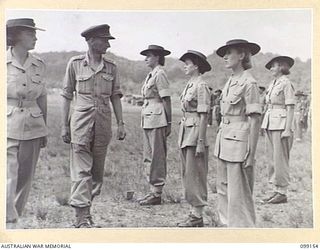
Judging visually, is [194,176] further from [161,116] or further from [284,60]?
[284,60]

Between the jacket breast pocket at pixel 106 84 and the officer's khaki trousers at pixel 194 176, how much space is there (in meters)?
0.51

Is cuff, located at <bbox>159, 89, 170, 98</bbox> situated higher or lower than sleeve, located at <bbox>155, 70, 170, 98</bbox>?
lower

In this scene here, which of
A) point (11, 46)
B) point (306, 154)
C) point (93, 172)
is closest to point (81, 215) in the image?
point (93, 172)

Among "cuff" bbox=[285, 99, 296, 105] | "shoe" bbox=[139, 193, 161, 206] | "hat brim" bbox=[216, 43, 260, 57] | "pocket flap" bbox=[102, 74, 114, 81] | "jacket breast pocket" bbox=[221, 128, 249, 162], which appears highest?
"hat brim" bbox=[216, 43, 260, 57]

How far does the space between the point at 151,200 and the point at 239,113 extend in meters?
0.67

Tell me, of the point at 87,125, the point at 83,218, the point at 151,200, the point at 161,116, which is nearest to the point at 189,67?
the point at 161,116

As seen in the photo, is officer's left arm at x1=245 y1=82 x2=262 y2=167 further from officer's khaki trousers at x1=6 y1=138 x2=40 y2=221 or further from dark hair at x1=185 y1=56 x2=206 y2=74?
officer's khaki trousers at x1=6 y1=138 x2=40 y2=221

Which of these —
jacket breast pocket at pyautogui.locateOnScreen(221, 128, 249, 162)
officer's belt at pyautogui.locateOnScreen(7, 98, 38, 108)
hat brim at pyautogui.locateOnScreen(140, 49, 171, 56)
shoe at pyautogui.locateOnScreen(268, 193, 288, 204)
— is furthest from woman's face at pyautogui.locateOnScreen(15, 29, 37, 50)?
shoe at pyautogui.locateOnScreen(268, 193, 288, 204)

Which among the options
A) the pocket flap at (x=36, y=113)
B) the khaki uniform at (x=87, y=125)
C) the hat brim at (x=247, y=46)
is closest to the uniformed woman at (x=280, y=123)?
the hat brim at (x=247, y=46)

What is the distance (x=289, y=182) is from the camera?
390 centimetres

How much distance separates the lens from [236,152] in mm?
3828

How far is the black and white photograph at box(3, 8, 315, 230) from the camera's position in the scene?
3.86 metres

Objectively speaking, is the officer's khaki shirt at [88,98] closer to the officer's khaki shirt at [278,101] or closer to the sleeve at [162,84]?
the sleeve at [162,84]

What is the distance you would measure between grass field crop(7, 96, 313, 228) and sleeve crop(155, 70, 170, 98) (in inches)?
4.5
